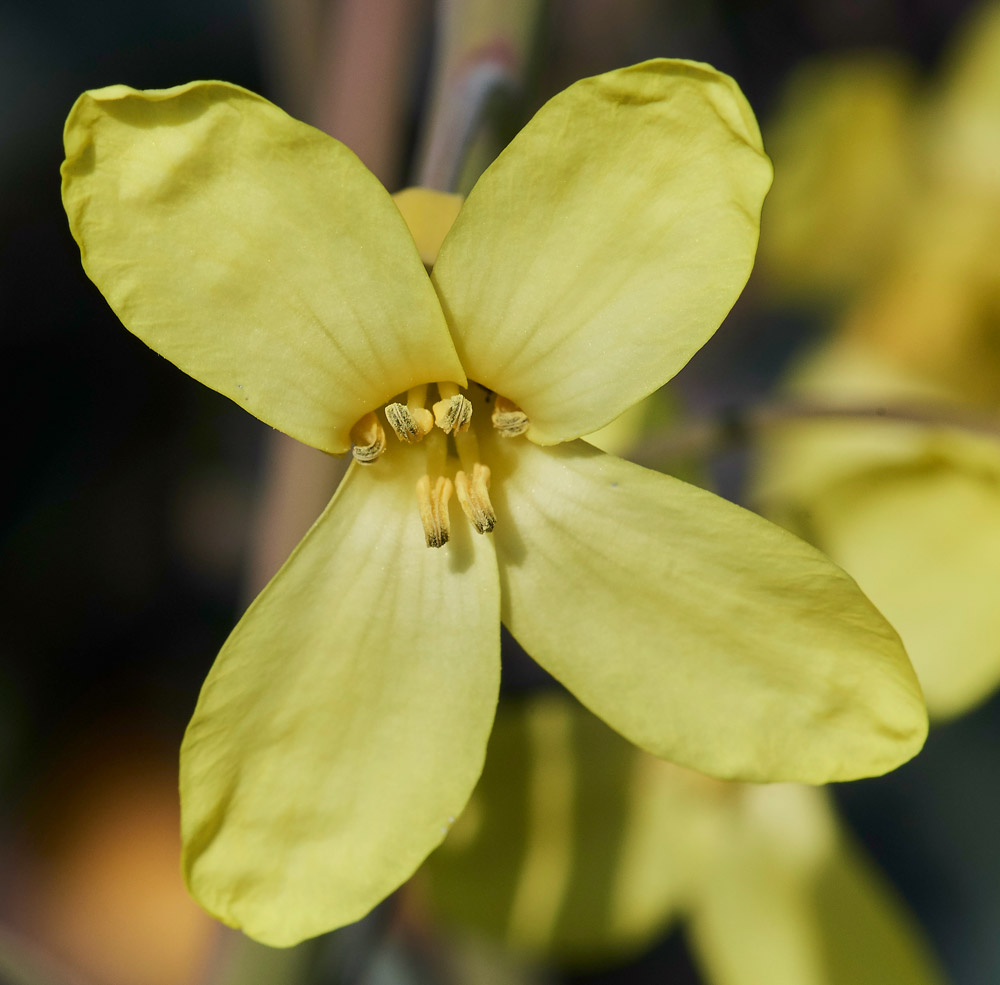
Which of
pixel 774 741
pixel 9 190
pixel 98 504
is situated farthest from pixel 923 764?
pixel 9 190

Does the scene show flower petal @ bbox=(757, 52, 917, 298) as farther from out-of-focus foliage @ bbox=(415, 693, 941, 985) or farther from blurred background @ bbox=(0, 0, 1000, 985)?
out-of-focus foliage @ bbox=(415, 693, 941, 985)

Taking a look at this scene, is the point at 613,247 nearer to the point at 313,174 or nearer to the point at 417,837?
the point at 313,174

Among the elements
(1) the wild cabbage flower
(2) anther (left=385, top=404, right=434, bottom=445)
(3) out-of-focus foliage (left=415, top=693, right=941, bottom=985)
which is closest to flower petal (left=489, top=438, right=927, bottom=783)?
(1) the wild cabbage flower

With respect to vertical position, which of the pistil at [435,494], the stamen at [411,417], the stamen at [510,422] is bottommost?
the pistil at [435,494]

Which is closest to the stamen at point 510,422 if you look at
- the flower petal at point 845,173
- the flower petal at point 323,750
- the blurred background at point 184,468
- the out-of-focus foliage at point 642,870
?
the flower petal at point 323,750

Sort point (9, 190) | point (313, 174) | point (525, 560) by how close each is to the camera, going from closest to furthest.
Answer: point (313, 174), point (525, 560), point (9, 190)

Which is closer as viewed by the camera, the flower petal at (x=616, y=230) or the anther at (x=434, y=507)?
the flower petal at (x=616, y=230)

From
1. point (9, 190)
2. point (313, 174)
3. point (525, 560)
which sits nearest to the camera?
point (313, 174)

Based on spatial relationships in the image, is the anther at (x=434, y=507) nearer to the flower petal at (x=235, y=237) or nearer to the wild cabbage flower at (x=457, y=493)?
the wild cabbage flower at (x=457, y=493)
